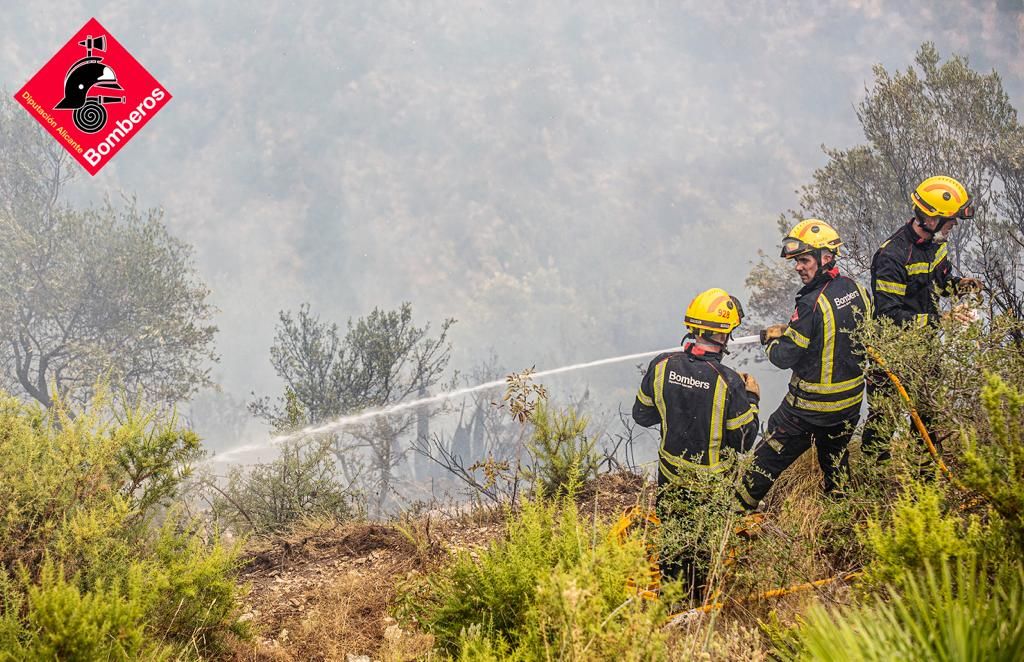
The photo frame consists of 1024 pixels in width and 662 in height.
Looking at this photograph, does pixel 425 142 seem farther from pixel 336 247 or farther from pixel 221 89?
pixel 221 89

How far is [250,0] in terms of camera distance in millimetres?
132375

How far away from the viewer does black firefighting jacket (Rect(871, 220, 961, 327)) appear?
4.63 m

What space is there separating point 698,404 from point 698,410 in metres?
0.03

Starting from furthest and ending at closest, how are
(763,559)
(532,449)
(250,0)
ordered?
(250,0), (532,449), (763,559)

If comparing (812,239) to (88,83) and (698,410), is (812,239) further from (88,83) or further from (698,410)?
(88,83)

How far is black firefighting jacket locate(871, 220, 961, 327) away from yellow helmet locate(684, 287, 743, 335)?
3.92ft

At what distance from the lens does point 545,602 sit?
8.11ft

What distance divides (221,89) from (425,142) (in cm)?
3630

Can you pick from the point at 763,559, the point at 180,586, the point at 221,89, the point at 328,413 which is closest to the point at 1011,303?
the point at 763,559

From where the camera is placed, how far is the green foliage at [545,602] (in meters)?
2.20

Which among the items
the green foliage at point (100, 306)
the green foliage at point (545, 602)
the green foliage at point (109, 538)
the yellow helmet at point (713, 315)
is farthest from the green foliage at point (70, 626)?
the green foliage at point (100, 306)

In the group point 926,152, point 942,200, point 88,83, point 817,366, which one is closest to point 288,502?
point 817,366

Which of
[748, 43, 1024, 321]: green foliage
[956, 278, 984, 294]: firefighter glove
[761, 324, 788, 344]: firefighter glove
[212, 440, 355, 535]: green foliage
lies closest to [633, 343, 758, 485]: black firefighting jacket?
[761, 324, 788, 344]: firefighter glove

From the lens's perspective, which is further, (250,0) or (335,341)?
(250,0)
